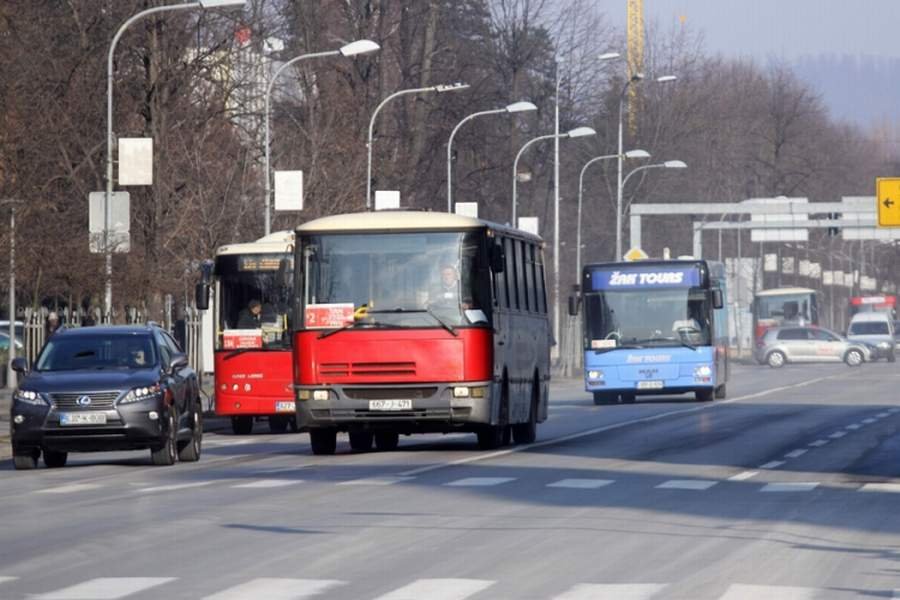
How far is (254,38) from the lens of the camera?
50375mm

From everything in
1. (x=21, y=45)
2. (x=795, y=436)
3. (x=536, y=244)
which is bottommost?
(x=795, y=436)

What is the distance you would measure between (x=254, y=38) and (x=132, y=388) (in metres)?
28.0

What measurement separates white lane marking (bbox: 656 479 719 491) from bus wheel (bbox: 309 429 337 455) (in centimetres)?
680

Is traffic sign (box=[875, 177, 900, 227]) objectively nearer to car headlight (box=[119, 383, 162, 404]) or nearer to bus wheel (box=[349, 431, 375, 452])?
bus wheel (box=[349, 431, 375, 452])

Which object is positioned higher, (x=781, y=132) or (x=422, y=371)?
(x=781, y=132)

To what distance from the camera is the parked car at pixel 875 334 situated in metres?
93.6

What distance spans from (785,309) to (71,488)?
271 feet

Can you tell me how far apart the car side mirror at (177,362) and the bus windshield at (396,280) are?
1534mm

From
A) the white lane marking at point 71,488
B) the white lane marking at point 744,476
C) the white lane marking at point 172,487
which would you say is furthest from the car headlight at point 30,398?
the white lane marking at point 744,476

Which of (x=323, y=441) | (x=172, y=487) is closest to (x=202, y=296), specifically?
(x=323, y=441)

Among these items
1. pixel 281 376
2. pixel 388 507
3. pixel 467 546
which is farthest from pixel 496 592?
pixel 281 376

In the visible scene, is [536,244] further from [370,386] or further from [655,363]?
[655,363]

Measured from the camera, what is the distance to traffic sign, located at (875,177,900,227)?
60.7m

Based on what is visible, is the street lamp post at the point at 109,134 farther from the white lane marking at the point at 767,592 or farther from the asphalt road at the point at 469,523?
the white lane marking at the point at 767,592
